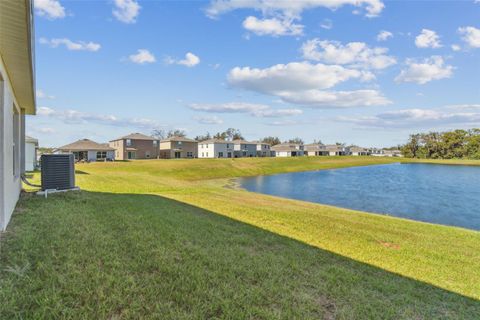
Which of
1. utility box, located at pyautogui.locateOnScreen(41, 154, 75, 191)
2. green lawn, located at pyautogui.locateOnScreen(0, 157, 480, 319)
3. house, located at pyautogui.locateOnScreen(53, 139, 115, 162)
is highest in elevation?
house, located at pyautogui.locateOnScreen(53, 139, 115, 162)

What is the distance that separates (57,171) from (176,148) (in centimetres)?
5138

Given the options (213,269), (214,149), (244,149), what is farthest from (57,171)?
(244,149)

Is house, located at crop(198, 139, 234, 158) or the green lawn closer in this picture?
the green lawn

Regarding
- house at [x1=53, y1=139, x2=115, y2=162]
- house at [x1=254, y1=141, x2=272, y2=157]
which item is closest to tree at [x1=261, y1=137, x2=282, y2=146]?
house at [x1=254, y1=141, x2=272, y2=157]

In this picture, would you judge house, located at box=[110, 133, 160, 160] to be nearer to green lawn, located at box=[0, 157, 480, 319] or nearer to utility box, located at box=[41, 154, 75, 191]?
utility box, located at box=[41, 154, 75, 191]

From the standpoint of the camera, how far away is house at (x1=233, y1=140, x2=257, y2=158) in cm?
7306

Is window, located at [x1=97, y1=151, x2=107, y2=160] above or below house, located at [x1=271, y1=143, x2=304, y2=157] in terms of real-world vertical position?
below

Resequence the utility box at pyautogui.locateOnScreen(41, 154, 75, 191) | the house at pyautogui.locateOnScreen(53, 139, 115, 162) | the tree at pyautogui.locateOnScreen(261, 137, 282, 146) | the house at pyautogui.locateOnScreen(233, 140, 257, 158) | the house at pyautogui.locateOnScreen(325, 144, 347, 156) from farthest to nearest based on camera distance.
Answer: the tree at pyautogui.locateOnScreen(261, 137, 282, 146) → the house at pyautogui.locateOnScreen(325, 144, 347, 156) → the house at pyautogui.locateOnScreen(233, 140, 257, 158) → the house at pyautogui.locateOnScreen(53, 139, 115, 162) → the utility box at pyautogui.locateOnScreen(41, 154, 75, 191)

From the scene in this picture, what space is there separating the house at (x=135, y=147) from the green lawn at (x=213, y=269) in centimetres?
4691

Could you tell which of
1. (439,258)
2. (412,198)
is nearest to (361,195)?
(412,198)

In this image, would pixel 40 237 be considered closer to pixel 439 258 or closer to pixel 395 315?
pixel 395 315

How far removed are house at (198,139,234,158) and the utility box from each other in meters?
56.5

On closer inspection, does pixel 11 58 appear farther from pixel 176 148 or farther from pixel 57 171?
pixel 176 148

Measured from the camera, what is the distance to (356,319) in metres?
3.09
